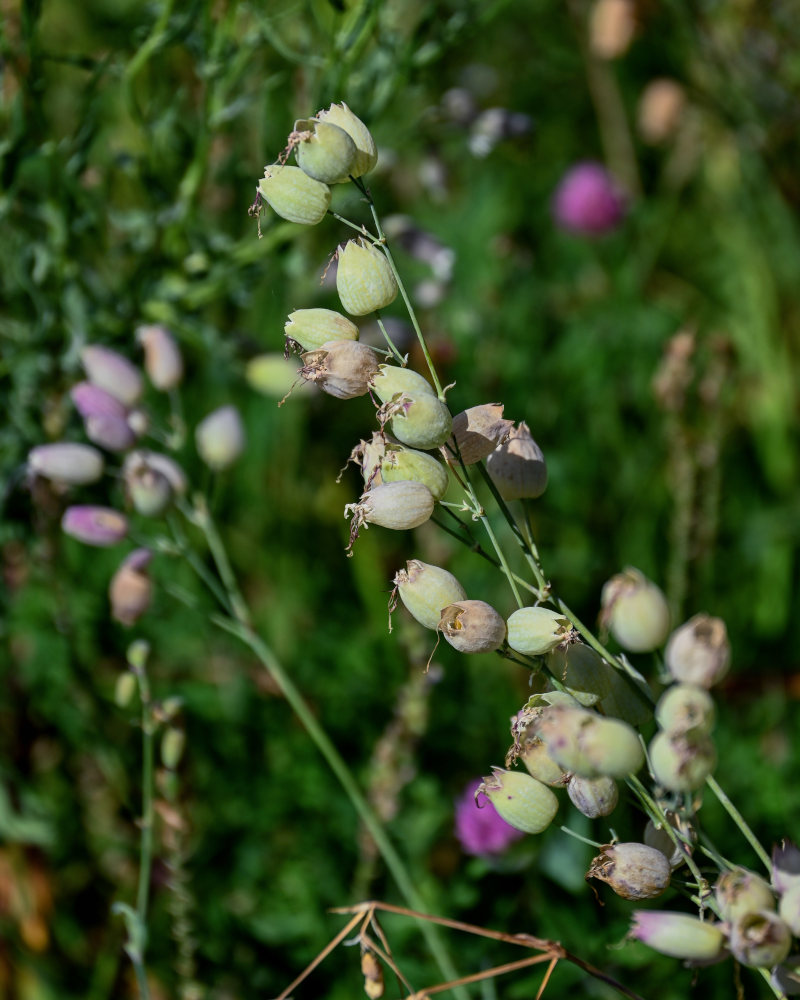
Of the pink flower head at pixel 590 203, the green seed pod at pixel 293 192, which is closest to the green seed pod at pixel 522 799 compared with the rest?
the green seed pod at pixel 293 192

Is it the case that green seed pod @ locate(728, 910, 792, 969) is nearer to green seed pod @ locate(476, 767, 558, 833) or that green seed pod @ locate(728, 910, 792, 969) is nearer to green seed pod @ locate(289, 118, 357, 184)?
green seed pod @ locate(476, 767, 558, 833)

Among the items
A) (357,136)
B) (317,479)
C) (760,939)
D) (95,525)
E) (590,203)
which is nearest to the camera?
(760,939)

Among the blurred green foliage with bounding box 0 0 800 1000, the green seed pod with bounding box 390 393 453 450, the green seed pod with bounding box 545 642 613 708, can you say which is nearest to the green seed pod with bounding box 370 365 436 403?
the green seed pod with bounding box 390 393 453 450

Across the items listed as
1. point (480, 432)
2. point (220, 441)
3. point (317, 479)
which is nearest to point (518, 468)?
point (480, 432)

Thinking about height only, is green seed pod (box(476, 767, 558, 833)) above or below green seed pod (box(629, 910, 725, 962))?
below

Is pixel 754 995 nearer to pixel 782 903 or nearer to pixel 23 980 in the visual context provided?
pixel 782 903

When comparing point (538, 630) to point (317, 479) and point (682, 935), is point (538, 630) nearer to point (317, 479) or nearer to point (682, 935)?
point (682, 935)
